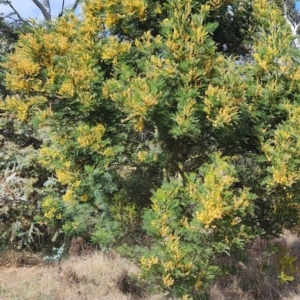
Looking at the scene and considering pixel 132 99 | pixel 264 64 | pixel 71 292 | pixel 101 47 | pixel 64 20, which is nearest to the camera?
pixel 132 99

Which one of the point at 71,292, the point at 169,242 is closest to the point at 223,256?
the point at 169,242

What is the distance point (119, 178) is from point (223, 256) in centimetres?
110

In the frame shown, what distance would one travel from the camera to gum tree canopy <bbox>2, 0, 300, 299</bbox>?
115 inches

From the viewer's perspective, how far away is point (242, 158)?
12.6 feet

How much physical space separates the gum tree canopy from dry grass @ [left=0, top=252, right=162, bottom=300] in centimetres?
96

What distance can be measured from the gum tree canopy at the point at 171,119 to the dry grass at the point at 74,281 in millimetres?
958

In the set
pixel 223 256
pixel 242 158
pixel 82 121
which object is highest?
pixel 82 121

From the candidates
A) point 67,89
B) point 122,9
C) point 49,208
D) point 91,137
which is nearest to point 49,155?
point 49,208

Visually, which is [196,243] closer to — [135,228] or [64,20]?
[135,228]

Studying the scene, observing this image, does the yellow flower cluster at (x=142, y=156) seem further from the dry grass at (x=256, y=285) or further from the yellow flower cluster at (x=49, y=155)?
the dry grass at (x=256, y=285)

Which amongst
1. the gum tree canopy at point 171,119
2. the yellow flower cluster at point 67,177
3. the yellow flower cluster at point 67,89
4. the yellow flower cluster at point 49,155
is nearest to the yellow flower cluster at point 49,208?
the gum tree canopy at point 171,119

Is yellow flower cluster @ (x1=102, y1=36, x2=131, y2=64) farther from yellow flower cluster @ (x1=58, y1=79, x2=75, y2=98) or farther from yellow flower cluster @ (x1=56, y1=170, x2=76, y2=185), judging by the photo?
yellow flower cluster @ (x1=56, y1=170, x2=76, y2=185)

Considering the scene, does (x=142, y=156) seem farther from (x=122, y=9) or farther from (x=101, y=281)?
(x=101, y=281)

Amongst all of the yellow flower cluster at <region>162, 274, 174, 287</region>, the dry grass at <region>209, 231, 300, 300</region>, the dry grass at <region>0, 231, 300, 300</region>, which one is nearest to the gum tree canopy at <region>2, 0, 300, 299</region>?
the yellow flower cluster at <region>162, 274, 174, 287</region>
